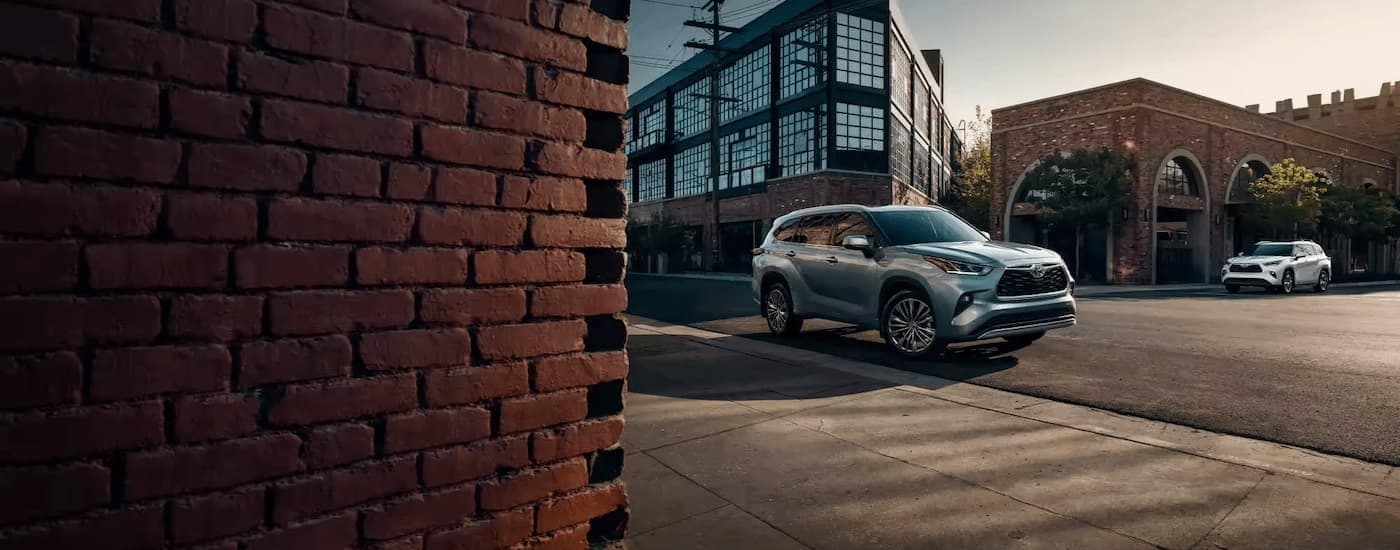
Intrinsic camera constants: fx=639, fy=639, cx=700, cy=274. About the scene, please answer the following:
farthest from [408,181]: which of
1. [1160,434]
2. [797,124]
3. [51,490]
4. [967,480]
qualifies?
[797,124]

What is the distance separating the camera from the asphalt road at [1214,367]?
4273 millimetres

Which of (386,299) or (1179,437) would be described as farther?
(1179,437)

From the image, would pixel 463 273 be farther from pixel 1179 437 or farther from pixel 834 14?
pixel 834 14

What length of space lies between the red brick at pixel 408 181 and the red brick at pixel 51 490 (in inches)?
28.5

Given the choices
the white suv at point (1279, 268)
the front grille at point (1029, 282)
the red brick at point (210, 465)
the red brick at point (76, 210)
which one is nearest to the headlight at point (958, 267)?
the front grille at point (1029, 282)

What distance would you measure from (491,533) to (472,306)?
0.58m

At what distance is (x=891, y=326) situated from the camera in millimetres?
7184

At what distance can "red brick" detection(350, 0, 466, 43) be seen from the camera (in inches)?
55.8

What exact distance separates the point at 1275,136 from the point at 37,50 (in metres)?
43.2

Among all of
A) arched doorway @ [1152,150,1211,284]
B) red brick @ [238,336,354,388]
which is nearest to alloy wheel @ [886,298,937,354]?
red brick @ [238,336,354,388]

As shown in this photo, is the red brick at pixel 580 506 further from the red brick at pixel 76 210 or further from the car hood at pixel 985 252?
the car hood at pixel 985 252

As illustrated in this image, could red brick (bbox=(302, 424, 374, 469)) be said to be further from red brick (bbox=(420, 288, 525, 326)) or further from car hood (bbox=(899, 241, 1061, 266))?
car hood (bbox=(899, 241, 1061, 266))

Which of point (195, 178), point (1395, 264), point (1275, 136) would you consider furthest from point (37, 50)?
point (1395, 264)

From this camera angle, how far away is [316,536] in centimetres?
138
